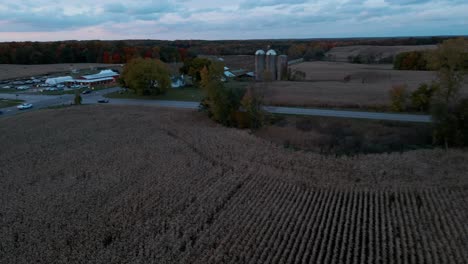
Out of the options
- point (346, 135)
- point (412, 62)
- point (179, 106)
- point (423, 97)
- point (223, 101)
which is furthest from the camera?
point (412, 62)

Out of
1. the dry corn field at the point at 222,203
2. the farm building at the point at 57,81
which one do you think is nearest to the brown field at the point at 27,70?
the farm building at the point at 57,81

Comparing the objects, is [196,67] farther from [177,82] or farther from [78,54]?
[78,54]

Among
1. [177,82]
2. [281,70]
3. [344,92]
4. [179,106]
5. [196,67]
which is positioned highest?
[196,67]

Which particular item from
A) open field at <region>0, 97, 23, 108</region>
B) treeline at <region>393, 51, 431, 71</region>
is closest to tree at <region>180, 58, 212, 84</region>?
open field at <region>0, 97, 23, 108</region>

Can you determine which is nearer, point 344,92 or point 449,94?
point 449,94

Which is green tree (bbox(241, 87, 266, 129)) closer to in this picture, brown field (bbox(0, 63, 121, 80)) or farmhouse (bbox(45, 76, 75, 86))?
farmhouse (bbox(45, 76, 75, 86))

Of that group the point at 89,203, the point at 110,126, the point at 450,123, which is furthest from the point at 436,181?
the point at 110,126

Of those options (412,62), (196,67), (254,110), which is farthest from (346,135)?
(412,62)
